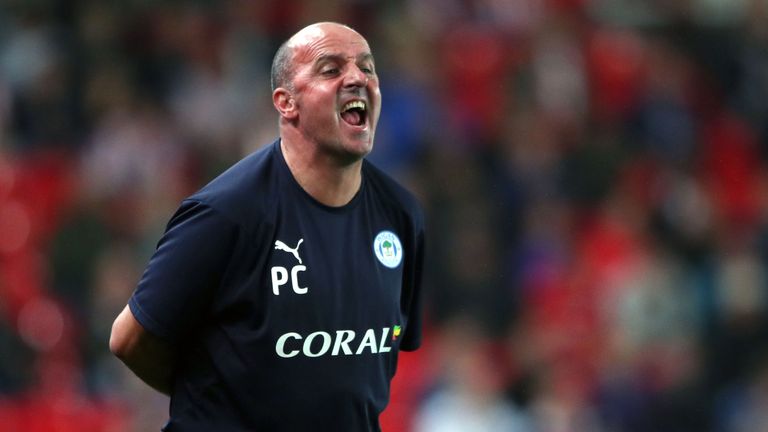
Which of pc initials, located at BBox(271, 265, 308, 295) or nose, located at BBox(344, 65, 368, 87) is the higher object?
nose, located at BBox(344, 65, 368, 87)

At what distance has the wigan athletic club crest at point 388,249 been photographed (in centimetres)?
415

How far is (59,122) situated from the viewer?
9562 mm

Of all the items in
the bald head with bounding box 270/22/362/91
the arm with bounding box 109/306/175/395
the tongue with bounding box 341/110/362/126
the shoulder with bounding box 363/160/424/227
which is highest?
the bald head with bounding box 270/22/362/91

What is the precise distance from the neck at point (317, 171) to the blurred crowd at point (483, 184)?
3700 millimetres

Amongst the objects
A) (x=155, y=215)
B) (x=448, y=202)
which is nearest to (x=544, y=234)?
(x=448, y=202)

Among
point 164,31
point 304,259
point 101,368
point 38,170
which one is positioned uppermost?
point 164,31

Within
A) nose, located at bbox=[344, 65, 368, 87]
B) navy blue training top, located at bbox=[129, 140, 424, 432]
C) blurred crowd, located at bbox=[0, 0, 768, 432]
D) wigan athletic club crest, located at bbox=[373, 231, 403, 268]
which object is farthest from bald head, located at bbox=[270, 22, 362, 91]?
blurred crowd, located at bbox=[0, 0, 768, 432]

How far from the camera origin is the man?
12.6 feet

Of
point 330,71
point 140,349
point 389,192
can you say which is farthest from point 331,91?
point 140,349

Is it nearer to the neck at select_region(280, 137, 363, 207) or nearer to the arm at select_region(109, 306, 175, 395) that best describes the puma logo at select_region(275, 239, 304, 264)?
the neck at select_region(280, 137, 363, 207)

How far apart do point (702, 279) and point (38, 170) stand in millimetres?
4179

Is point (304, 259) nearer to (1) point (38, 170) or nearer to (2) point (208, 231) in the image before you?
(2) point (208, 231)

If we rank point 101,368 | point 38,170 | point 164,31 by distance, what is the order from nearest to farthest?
1. point 101,368
2. point 38,170
3. point 164,31

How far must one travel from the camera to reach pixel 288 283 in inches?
153
